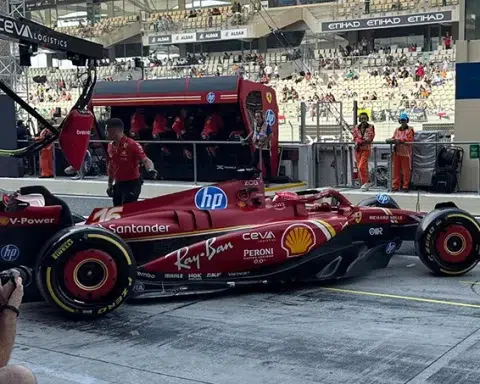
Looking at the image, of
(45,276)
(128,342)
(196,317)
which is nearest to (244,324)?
(196,317)

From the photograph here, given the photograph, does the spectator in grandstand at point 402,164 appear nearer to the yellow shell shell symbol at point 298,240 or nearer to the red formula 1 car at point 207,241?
the red formula 1 car at point 207,241

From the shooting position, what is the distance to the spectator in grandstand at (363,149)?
1289 cm

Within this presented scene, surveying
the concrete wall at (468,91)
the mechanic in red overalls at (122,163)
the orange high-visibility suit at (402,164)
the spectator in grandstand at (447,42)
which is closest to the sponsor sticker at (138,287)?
the mechanic in red overalls at (122,163)

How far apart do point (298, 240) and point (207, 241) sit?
3.00 ft

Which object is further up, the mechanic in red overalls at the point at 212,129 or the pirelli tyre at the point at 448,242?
the mechanic in red overalls at the point at 212,129

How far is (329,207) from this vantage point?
25.5ft

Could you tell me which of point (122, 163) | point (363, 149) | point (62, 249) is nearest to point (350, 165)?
point (363, 149)

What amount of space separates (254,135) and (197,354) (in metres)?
9.35

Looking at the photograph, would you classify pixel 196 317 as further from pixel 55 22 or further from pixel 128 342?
pixel 55 22

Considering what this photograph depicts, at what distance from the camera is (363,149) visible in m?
12.9

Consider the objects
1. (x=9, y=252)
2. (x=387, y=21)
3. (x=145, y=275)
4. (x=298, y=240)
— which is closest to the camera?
(x=9, y=252)

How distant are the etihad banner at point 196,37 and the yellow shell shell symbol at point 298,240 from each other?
43283 mm

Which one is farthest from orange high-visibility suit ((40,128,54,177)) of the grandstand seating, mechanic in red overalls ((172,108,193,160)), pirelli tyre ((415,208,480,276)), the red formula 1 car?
pirelli tyre ((415,208,480,276))

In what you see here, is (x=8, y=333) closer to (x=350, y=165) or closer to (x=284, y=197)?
(x=284, y=197)
